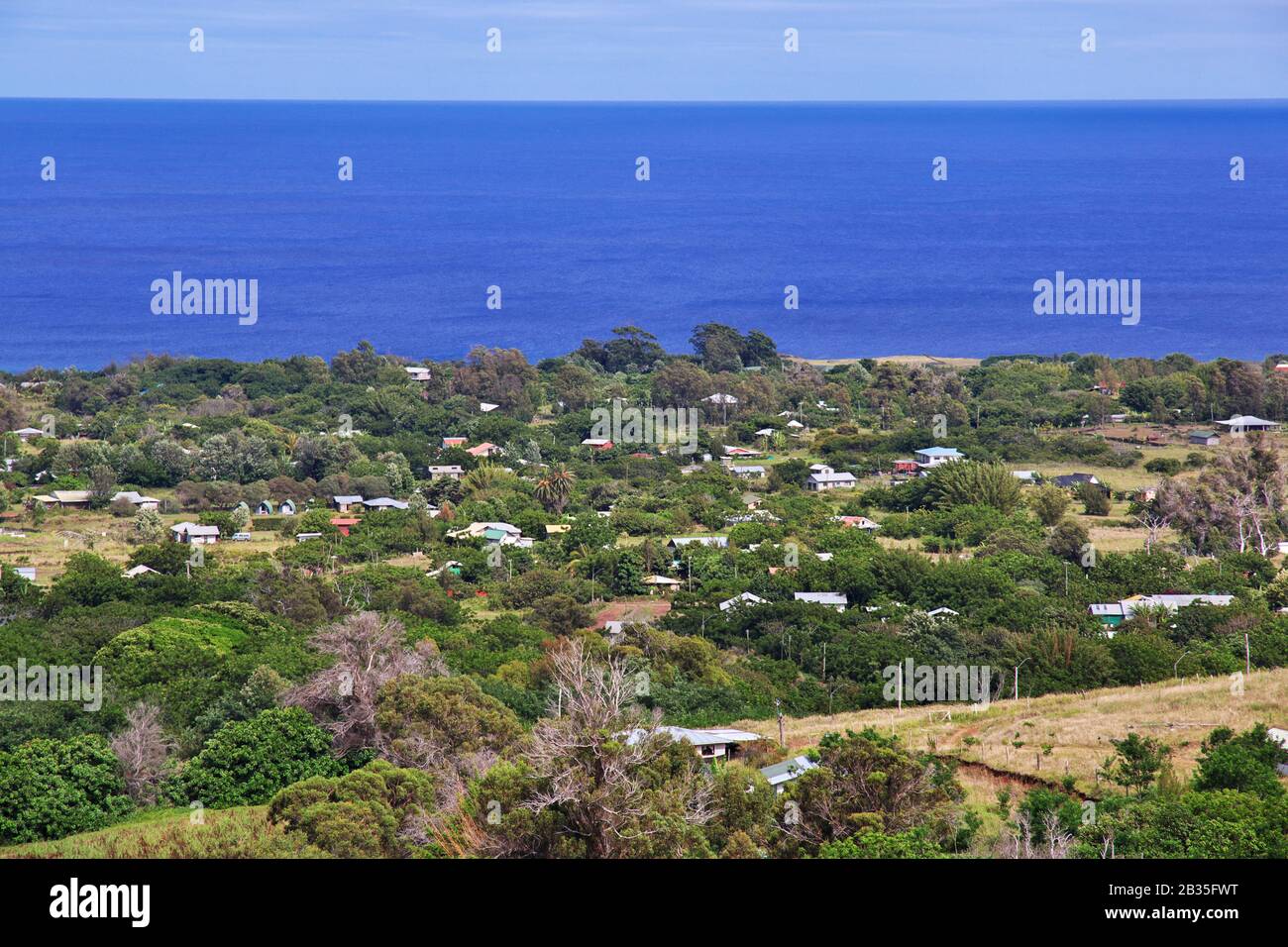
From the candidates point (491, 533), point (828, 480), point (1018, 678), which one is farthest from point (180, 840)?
point (828, 480)

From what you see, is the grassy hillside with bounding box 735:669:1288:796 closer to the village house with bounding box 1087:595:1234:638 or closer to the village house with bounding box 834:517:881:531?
the village house with bounding box 1087:595:1234:638

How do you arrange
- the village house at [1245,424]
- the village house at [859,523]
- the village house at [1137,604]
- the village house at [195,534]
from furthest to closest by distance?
1. the village house at [1245,424]
2. the village house at [859,523]
3. the village house at [195,534]
4. the village house at [1137,604]

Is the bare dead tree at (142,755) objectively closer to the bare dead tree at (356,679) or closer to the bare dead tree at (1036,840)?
the bare dead tree at (356,679)

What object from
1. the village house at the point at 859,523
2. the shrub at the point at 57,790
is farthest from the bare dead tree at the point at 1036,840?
the village house at the point at 859,523

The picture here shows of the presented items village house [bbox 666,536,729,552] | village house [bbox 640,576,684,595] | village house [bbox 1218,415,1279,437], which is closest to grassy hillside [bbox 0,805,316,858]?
village house [bbox 640,576,684,595]

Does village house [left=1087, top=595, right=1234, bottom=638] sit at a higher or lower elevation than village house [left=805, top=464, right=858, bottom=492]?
lower
